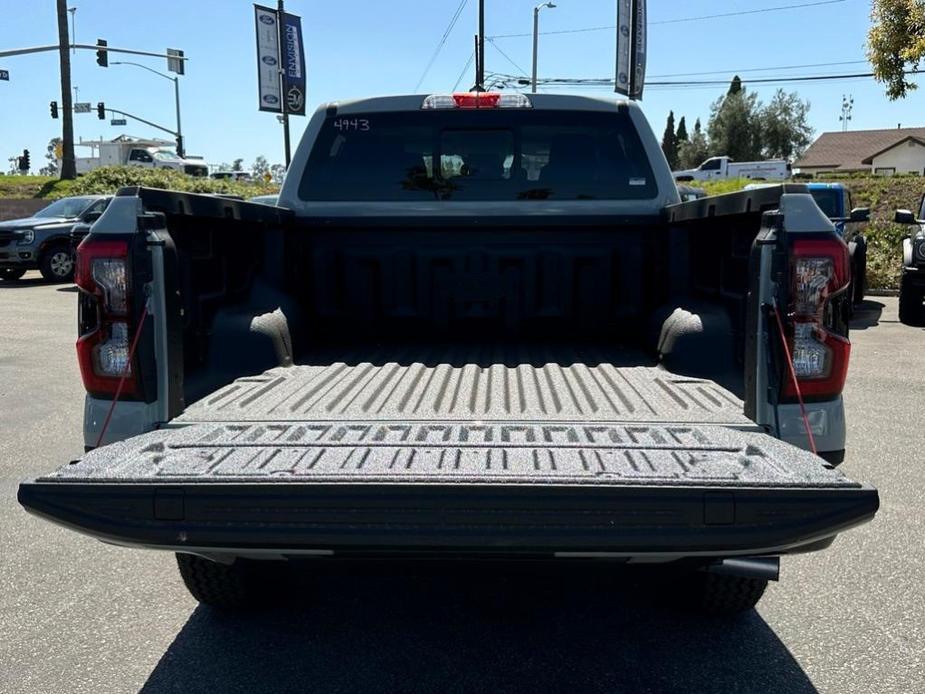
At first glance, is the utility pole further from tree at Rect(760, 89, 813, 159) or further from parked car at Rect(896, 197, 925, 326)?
tree at Rect(760, 89, 813, 159)

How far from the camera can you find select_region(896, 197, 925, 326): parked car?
1185 centimetres

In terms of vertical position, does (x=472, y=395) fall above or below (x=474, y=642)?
above

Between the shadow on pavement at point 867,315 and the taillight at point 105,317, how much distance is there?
37.1 ft

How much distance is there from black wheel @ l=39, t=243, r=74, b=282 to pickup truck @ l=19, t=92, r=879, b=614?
52.0 feet

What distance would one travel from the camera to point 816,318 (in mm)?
2682

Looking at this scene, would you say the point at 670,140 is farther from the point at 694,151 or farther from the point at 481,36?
the point at 481,36

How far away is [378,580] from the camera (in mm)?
3791

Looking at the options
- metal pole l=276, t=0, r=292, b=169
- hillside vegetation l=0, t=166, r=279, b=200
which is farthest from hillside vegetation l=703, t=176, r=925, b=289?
hillside vegetation l=0, t=166, r=279, b=200

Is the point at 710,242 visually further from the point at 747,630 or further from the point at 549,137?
the point at 747,630

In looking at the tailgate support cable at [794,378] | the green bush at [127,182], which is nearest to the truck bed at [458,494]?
the tailgate support cable at [794,378]

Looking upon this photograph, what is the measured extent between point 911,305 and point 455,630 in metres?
11.2

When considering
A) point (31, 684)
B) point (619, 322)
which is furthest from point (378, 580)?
point (619, 322)

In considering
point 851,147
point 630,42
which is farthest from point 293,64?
point 851,147

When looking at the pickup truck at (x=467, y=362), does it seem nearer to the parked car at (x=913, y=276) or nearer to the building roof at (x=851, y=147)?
the parked car at (x=913, y=276)
